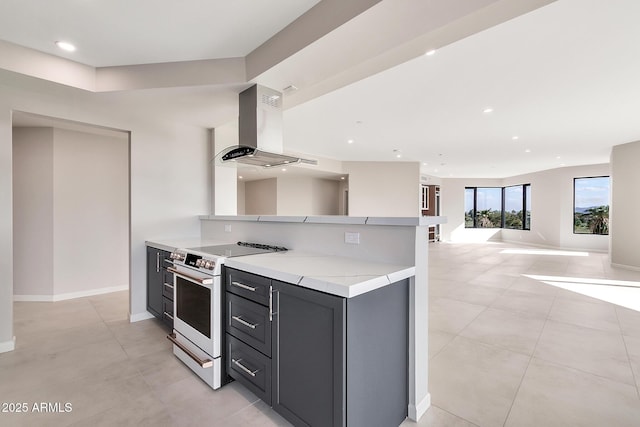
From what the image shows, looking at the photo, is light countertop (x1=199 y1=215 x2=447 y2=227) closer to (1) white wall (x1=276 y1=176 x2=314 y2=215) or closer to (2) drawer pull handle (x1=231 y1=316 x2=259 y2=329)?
(2) drawer pull handle (x1=231 y1=316 x2=259 y2=329)

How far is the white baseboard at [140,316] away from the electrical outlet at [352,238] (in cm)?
276

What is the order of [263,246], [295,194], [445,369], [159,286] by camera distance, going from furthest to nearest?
1. [295,194]
2. [159,286]
3. [263,246]
4. [445,369]

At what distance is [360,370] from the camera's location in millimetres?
1429

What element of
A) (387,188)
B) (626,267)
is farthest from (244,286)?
(626,267)

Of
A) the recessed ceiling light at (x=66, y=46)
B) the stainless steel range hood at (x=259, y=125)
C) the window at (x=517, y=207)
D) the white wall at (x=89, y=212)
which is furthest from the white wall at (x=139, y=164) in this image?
the window at (x=517, y=207)

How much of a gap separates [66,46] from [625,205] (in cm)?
981

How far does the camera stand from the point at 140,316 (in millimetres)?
3385

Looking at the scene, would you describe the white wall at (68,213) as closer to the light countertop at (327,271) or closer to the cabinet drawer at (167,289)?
the cabinet drawer at (167,289)

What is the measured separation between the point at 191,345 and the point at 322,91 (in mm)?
2733

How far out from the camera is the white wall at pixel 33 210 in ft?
12.9

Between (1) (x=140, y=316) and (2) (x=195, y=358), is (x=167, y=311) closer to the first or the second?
(1) (x=140, y=316)

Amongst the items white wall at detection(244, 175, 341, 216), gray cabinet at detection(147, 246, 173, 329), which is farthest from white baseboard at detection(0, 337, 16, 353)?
white wall at detection(244, 175, 341, 216)

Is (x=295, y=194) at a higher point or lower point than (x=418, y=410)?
higher

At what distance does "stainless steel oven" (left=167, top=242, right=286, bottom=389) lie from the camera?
2031 mm
